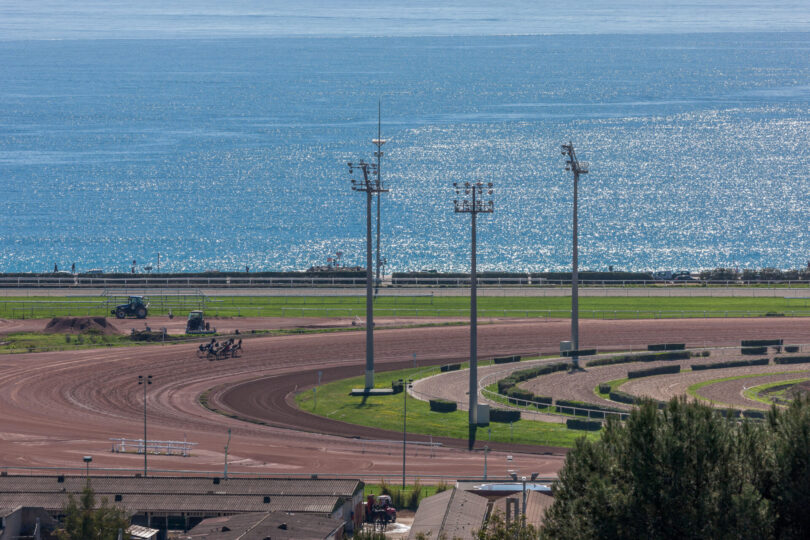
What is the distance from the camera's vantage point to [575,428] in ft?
180

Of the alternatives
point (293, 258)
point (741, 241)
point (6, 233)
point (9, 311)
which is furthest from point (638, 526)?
point (6, 233)

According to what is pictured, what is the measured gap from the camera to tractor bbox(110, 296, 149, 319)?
86.4 m

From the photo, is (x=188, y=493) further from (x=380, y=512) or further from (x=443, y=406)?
(x=443, y=406)

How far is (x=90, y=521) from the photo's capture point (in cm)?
3775

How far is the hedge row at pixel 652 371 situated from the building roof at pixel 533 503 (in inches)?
953

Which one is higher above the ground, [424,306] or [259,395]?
[424,306]

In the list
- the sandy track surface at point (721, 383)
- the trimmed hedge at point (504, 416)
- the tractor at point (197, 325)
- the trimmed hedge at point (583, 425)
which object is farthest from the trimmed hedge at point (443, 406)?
the tractor at point (197, 325)

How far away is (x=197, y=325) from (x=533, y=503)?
42.4 metres

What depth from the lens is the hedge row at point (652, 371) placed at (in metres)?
65.6

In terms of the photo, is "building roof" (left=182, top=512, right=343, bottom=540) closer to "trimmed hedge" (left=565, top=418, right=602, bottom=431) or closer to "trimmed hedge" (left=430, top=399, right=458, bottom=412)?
"trimmed hedge" (left=565, top=418, right=602, bottom=431)

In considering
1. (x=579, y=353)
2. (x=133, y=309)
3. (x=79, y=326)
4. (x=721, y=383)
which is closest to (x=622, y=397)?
(x=721, y=383)

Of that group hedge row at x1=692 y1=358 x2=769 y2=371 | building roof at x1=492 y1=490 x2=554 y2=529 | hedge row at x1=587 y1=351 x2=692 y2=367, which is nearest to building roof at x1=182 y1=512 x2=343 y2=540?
building roof at x1=492 y1=490 x2=554 y2=529

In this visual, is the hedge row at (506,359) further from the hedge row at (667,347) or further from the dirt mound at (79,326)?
the dirt mound at (79,326)

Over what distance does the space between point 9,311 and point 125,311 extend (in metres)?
8.81
